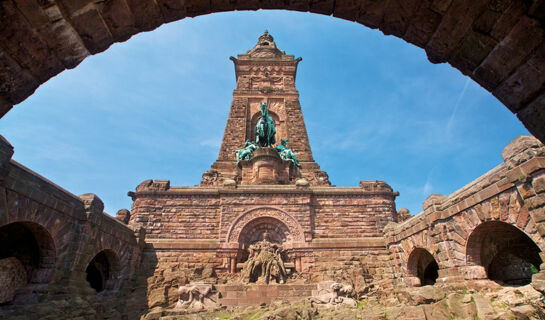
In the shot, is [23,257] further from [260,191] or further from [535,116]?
[535,116]

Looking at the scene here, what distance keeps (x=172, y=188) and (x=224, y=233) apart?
12.8 feet

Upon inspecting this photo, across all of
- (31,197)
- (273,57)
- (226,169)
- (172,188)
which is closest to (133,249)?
(172,188)

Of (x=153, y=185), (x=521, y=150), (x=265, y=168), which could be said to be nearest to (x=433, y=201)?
(x=521, y=150)

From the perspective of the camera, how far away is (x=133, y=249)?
39.0 ft

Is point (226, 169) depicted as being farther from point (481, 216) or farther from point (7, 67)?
point (7, 67)

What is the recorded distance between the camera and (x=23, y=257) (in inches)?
306

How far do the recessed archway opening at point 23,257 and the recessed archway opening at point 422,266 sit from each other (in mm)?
11815

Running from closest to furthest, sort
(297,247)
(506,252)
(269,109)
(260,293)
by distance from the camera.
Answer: (506,252)
(260,293)
(297,247)
(269,109)

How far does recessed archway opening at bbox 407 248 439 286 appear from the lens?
11.2m

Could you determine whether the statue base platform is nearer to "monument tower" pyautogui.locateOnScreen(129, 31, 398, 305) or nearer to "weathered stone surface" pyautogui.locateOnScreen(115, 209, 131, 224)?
"monument tower" pyautogui.locateOnScreen(129, 31, 398, 305)

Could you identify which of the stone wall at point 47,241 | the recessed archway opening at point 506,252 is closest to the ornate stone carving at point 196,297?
the stone wall at point 47,241

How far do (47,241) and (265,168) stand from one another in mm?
10870

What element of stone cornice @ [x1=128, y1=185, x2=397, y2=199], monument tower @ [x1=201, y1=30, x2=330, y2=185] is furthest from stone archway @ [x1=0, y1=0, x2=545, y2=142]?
monument tower @ [x1=201, y1=30, x2=330, y2=185]

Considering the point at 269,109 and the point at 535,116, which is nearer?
the point at 535,116
